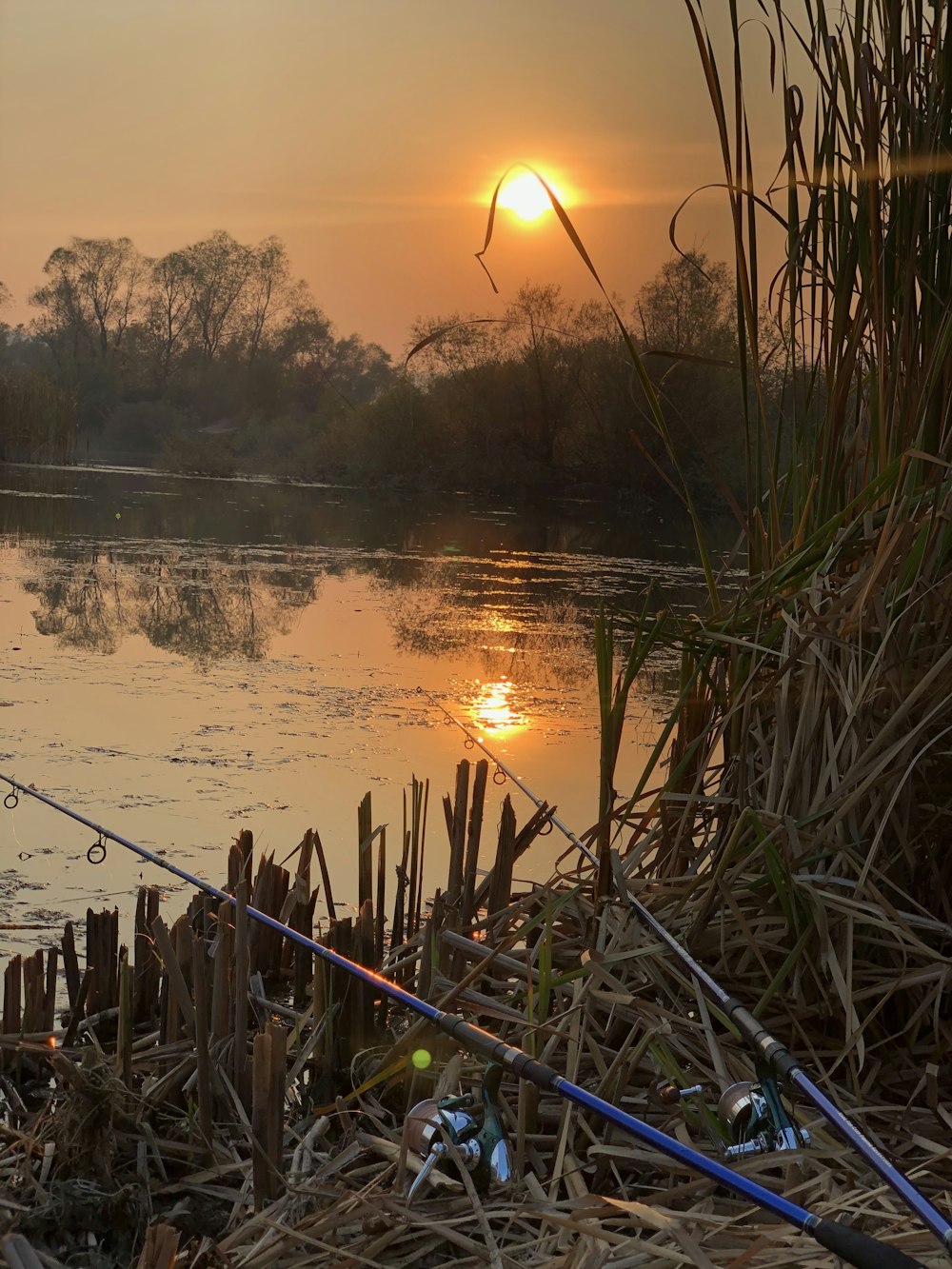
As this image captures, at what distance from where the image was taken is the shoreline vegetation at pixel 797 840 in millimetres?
1687

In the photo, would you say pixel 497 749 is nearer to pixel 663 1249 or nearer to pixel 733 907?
pixel 733 907

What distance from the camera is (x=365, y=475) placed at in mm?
32375

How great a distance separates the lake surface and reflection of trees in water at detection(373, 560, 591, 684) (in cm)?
3

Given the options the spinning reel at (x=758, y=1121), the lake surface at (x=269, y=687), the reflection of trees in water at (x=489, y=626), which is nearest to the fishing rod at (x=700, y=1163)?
the spinning reel at (x=758, y=1121)

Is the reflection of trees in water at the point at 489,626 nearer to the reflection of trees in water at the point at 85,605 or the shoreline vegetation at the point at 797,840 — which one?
the reflection of trees in water at the point at 85,605

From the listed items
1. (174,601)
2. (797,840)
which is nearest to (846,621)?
(797,840)

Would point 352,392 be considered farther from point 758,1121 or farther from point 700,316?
point 758,1121

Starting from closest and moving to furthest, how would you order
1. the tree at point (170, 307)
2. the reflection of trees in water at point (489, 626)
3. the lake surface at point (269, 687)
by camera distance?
the lake surface at point (269, 687)
the reflection of trees in water at point (489, 626)
the tree at point (170, 307)

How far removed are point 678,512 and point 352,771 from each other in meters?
22.1

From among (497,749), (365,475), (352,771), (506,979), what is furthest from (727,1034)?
(365,475)

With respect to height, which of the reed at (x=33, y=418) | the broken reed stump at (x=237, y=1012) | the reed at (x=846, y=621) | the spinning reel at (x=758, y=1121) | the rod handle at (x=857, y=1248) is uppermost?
the reed at (x=33, y=418)

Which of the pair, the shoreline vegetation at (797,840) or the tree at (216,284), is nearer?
the shoreline vegetation at (797,840)

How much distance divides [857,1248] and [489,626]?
346 inches

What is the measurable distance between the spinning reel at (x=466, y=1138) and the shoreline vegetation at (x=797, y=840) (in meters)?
0.04
